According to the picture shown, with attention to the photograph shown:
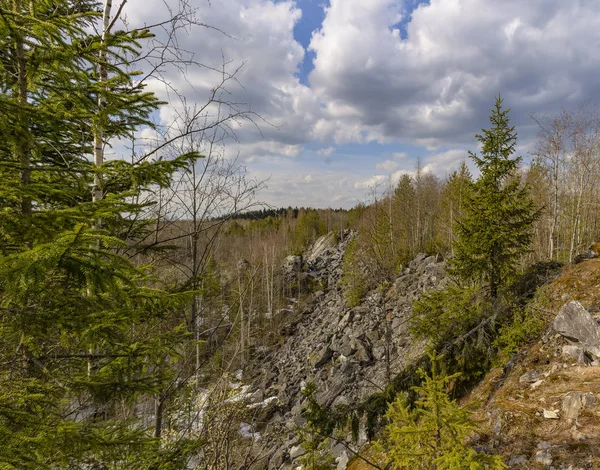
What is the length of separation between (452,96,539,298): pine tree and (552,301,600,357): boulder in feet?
6.79

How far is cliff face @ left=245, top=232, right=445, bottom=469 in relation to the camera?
11633 millimetres

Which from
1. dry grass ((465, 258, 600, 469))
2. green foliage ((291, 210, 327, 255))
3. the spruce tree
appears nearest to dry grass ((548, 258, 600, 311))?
dry grass ((465, 258, 600, 469))

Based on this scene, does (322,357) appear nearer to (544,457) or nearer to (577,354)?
(577,354)

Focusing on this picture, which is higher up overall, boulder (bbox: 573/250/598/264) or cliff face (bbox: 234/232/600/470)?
boulder (bbox: 573/250/598/264)

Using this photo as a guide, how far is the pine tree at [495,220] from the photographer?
7840 millimetres

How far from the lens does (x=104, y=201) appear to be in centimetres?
223

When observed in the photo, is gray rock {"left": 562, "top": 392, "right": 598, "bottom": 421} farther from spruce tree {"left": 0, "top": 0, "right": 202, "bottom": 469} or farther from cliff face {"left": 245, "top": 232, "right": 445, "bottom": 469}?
spruce tree {"left": 0, "top": 0, "right": 202, "bottom": 469}

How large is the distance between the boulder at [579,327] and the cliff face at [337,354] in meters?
3.85

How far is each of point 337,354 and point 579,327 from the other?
1377 centimetres

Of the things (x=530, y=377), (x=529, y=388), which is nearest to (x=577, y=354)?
(x=530, y=377)

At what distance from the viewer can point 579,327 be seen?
18.4 ft

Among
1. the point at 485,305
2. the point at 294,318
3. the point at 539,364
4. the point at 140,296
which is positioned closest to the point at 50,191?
the point at 140,296

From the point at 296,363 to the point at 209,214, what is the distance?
1755 cm

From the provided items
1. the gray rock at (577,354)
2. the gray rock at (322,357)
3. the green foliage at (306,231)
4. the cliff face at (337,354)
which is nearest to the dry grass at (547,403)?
the gray rock at (577,354)
